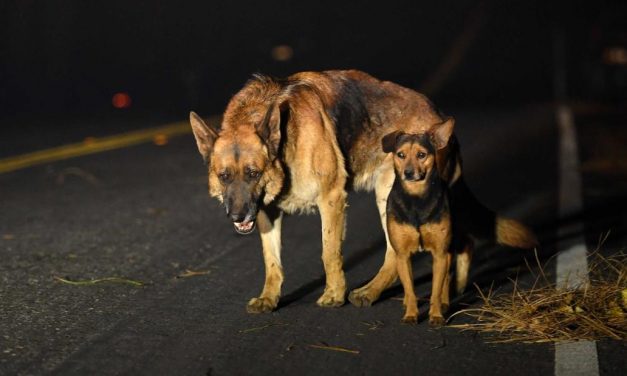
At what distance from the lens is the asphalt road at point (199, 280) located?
584cm

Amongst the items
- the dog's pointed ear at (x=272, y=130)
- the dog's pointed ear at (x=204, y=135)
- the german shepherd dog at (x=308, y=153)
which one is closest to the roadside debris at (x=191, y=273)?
the german shepherd dog at (x=308, y=153)

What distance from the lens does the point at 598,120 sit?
1991cm

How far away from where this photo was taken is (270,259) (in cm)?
721

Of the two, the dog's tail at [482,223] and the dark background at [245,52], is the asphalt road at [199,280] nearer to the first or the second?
the dog's tail at [482,223]

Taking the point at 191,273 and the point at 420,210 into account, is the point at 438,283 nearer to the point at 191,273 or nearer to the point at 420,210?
the point at 420,210

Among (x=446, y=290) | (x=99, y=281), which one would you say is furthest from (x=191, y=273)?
(x=446, y=290)

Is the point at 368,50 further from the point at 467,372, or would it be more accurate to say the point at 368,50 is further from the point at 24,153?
the point at 467,372

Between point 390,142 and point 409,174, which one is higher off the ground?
point 390,142

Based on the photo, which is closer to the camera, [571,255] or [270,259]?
[270,259]

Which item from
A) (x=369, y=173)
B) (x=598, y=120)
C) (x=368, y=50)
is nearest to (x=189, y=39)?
(x=368, y=50)

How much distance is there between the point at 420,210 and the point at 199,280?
1.99 m

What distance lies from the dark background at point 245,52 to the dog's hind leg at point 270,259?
1336cm

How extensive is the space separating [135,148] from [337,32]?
29.5 meters

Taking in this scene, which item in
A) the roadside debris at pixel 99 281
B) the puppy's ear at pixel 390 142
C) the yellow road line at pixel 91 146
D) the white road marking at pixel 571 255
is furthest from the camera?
the yellow road line at pixel 91 146
